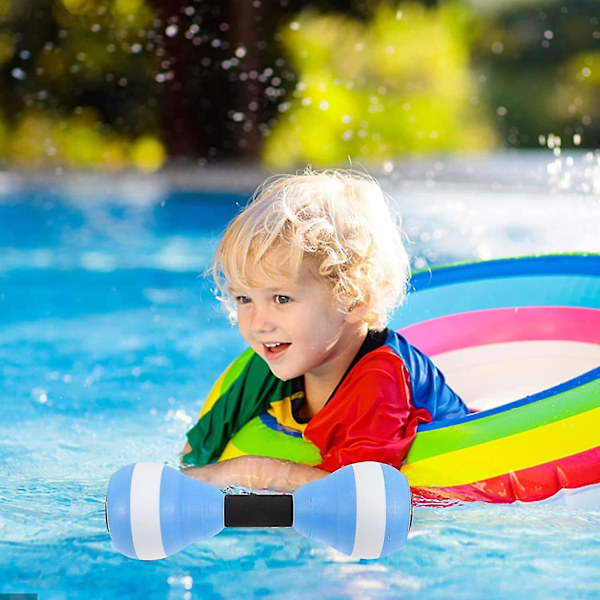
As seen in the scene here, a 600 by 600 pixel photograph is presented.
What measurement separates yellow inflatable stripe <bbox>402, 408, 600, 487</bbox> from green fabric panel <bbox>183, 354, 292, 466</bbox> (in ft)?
1.32

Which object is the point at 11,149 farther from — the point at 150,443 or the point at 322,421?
the point at 322,421

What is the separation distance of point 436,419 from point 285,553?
415 mm

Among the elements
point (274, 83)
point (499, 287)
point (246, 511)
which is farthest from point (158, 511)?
point (274, 83)

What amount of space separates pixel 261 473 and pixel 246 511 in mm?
357

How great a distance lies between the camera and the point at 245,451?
6.89 feet

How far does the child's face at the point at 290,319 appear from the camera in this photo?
6.03 feet

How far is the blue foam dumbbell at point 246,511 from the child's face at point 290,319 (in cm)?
33

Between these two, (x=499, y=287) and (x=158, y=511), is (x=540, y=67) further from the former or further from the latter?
(x=158, y=511)

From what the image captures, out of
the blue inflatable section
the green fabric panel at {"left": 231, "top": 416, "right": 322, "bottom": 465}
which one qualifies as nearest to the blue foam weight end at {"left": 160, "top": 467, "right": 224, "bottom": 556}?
the green fabric panel at {"left": 231, "top": 416, "right": 322, "bottom": 465}

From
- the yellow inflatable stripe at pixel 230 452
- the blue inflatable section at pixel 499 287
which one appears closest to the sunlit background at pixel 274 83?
the blue inflatable section at pixel 499 287

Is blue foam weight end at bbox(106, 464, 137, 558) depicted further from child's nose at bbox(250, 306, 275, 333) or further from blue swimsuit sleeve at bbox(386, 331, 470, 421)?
blue swimsuit sleeve at bbox(386, 331, 470, 421)

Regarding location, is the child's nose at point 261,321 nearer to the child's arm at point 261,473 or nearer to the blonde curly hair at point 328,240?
the blonde curly hair at point 328,240

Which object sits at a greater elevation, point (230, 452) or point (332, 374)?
point (332, 374)

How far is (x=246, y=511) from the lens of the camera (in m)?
1.57
